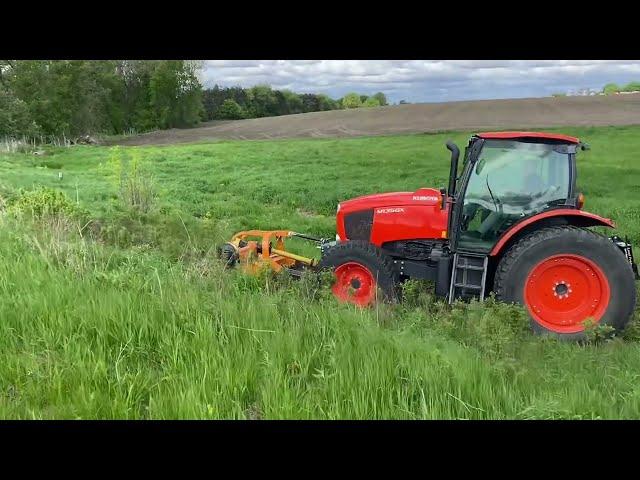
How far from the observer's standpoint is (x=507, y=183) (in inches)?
202

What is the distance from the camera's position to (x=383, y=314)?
4.48m

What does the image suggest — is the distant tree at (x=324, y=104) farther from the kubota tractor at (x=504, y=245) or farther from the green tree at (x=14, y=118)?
the kubota tractor at (x=504, y=245)

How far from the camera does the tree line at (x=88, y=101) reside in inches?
1018

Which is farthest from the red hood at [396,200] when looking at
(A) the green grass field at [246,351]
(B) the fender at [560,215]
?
(A) the green grass field at [246,351]

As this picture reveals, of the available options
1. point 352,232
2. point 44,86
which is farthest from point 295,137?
point 352,232

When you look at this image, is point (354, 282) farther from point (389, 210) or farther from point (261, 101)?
point (261, 101)

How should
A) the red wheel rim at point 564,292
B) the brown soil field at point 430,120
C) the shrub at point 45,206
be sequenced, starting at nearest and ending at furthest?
1. the red wheel rim at point 564,292
2. the shrub at point 45,206
3. the brown soil field at point 430,120

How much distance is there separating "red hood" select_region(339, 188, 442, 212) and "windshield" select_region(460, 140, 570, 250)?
529mm

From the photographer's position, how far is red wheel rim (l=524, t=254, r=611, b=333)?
481cm

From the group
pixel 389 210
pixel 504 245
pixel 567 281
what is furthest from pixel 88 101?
pixel 567 281

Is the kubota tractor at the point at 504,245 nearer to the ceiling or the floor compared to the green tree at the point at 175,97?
nearer to the floor

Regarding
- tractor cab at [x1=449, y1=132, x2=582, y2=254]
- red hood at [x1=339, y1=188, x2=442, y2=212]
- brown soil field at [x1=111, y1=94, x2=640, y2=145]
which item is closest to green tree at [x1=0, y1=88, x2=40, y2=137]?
brown soil field at [x1=111, y1=94, x2=640, y2=145]

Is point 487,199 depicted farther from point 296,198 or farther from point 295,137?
point 295,137

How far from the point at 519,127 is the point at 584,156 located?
4.71 metres
